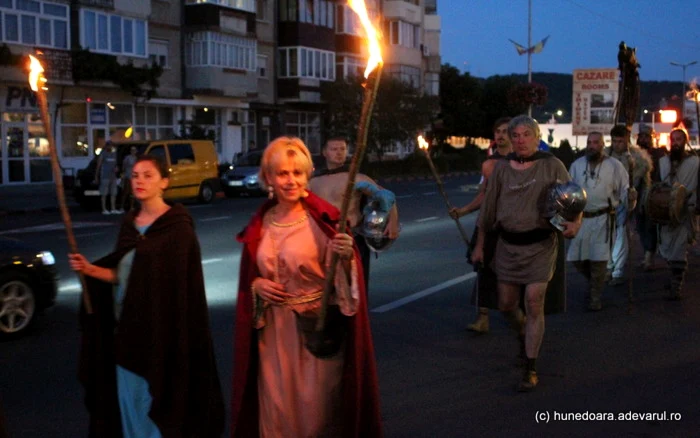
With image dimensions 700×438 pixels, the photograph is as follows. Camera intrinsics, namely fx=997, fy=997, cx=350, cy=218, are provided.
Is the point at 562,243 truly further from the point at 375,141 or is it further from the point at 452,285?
the point at 375,141

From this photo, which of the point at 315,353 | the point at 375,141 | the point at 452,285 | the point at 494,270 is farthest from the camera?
the point at 375,141

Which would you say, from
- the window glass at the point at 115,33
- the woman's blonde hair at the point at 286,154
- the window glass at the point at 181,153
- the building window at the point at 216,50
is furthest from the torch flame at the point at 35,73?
the building window at the point at 216,50

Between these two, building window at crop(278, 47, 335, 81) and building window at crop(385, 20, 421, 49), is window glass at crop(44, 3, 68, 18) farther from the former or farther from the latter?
building window at crop(385, 20, 421, 49)

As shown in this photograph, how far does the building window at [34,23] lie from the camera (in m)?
34.4

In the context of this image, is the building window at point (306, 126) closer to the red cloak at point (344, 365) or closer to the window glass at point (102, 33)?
the window glass at point (102, 33)

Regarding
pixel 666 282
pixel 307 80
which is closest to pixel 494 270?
pixel 666 282

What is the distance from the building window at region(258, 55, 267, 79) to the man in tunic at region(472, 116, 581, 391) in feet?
148

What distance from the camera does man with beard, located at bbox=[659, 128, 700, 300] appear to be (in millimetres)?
11047

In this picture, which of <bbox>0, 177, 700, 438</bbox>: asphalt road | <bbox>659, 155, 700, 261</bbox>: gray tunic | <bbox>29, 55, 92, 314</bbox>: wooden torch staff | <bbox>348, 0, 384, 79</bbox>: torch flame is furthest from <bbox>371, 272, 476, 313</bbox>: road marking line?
<bbox>348, 0, 384, 79</bbox>: torch flame

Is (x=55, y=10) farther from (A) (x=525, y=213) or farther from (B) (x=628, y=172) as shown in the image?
(A) (x=525, y=213)

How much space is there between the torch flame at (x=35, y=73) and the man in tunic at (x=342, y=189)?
250cm

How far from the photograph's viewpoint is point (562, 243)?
7.46 metres

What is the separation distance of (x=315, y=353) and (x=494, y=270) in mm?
3089

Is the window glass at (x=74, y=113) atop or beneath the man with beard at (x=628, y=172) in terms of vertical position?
atop
